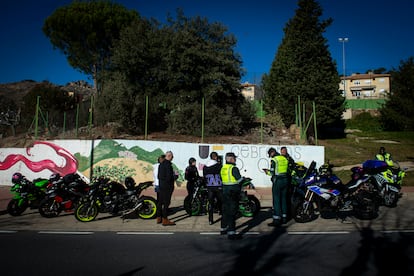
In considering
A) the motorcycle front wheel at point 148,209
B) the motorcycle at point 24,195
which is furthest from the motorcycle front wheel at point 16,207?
the motorcycle front wheel at point 148,209

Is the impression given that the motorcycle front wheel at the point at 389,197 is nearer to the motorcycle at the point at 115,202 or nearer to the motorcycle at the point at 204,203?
the motorcycle at the point at 204,203

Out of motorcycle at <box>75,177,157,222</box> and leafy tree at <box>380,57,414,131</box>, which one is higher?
leafy tree at <box>380,57,414,131</box>

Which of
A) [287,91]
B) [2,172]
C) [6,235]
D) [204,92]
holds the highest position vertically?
[287,91]

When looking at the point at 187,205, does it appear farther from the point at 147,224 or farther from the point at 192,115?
the point at 192,115

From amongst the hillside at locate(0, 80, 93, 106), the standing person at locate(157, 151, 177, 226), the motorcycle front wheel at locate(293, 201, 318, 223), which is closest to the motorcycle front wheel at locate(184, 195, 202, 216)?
the standing person at locate(157, 151, 177, 226)

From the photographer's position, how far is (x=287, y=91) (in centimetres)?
2712

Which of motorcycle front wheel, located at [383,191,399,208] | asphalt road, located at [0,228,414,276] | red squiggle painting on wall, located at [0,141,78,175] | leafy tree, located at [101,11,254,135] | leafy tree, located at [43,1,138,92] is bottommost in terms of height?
asphalt road, located at [0,228,414,276]

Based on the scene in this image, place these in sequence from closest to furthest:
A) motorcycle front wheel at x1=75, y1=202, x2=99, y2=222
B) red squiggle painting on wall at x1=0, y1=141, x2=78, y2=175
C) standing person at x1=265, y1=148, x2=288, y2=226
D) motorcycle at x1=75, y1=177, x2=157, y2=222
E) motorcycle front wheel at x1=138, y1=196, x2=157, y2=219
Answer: standing person at x1=265, y1=148, x2=288, y2=226 < motorcycle front wheel at x1=75, y1=202, x2=99, y2=222 < motorcycle at x1=75, y1=177, x2=157, y2=222 < motorcycle front wheel at x1=138, y1=196, x2=157, y2=219 < red squiggle painting on wall at x1=0, y1=141, x2=78, y2=175

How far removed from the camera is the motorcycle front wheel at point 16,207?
30.1ft

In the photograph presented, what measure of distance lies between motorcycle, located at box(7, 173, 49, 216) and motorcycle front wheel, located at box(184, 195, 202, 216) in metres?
4.43

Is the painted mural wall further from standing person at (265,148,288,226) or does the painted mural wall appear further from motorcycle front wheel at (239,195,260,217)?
standing person at (265,148,288,226)

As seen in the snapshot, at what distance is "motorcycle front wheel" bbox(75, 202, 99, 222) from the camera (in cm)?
831

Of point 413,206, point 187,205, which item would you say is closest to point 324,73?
point 413,206

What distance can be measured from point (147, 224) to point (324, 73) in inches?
927
